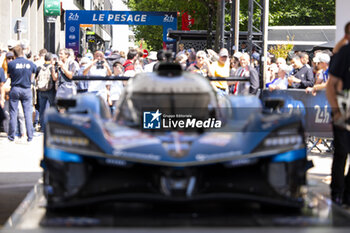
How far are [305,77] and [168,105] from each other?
8.18 meters

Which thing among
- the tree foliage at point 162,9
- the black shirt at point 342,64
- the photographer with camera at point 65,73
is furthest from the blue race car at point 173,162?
the tree foliage at point 162,9

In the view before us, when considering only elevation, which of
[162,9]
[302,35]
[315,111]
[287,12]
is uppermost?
[162,9]

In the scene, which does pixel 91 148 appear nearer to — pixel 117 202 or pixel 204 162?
pixel 117 202

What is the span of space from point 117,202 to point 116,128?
2.39ft

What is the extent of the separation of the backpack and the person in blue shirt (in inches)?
57.3

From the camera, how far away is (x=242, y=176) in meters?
4.40

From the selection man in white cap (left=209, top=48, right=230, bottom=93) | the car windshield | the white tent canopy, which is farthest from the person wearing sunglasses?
the white tent canopy

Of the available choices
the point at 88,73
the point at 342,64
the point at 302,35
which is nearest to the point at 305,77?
the point at 88,73

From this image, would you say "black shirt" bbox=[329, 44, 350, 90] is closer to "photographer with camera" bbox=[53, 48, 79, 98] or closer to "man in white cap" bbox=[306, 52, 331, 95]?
"man in white cap" bbox=[306, 52, 331, 95]

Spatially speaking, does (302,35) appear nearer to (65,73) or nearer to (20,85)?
(65,73)

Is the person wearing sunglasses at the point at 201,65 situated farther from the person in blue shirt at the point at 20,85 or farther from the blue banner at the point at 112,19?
the blue banner at the point at 112,19

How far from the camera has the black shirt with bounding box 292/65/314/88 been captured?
A: 42.7ft

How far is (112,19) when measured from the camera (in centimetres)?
4844

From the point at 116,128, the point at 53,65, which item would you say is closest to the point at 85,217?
the point at 116,128
